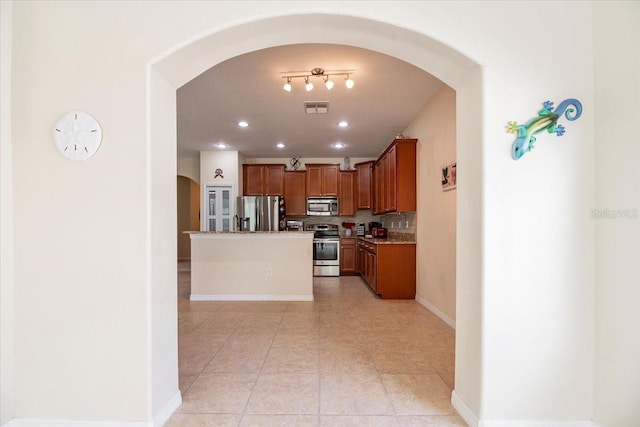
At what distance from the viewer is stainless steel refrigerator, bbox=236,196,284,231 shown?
6.75 meters

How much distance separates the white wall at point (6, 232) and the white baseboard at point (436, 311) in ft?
12.0

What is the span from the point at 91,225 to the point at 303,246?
3249 millimetres

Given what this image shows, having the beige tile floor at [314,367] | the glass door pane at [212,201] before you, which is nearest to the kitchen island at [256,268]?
the beige tile floor at [314,367]

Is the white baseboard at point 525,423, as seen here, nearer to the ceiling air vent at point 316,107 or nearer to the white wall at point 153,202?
the white wall at point 153,202

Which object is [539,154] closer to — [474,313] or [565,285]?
[565,285]

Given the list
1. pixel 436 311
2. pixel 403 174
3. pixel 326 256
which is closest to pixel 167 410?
pixel 436 311

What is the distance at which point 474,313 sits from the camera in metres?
1.88

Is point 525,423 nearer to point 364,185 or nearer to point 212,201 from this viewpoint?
point 364,185

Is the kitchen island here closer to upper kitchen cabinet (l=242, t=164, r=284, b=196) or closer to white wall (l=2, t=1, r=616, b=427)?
upper kitchen cabinet (l=242, t=164, r=284, b=196)

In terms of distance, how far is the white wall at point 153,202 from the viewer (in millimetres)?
1790

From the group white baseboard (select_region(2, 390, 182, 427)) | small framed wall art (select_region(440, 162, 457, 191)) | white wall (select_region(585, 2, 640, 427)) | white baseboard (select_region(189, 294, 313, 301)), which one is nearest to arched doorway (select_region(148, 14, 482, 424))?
white baseboard (select_region(2, 390, 182, 427))

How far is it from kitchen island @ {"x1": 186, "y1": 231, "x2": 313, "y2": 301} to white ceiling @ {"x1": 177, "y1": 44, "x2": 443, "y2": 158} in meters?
1.75

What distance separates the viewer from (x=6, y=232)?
1799 millimetres

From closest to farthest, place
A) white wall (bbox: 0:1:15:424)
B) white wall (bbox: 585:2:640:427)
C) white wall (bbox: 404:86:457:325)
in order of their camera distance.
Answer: white wall (bbox: 585:2:640:427) < white wall (bbox: 0:1:15:424) < white wall (bbox: 404:86:457:325)
